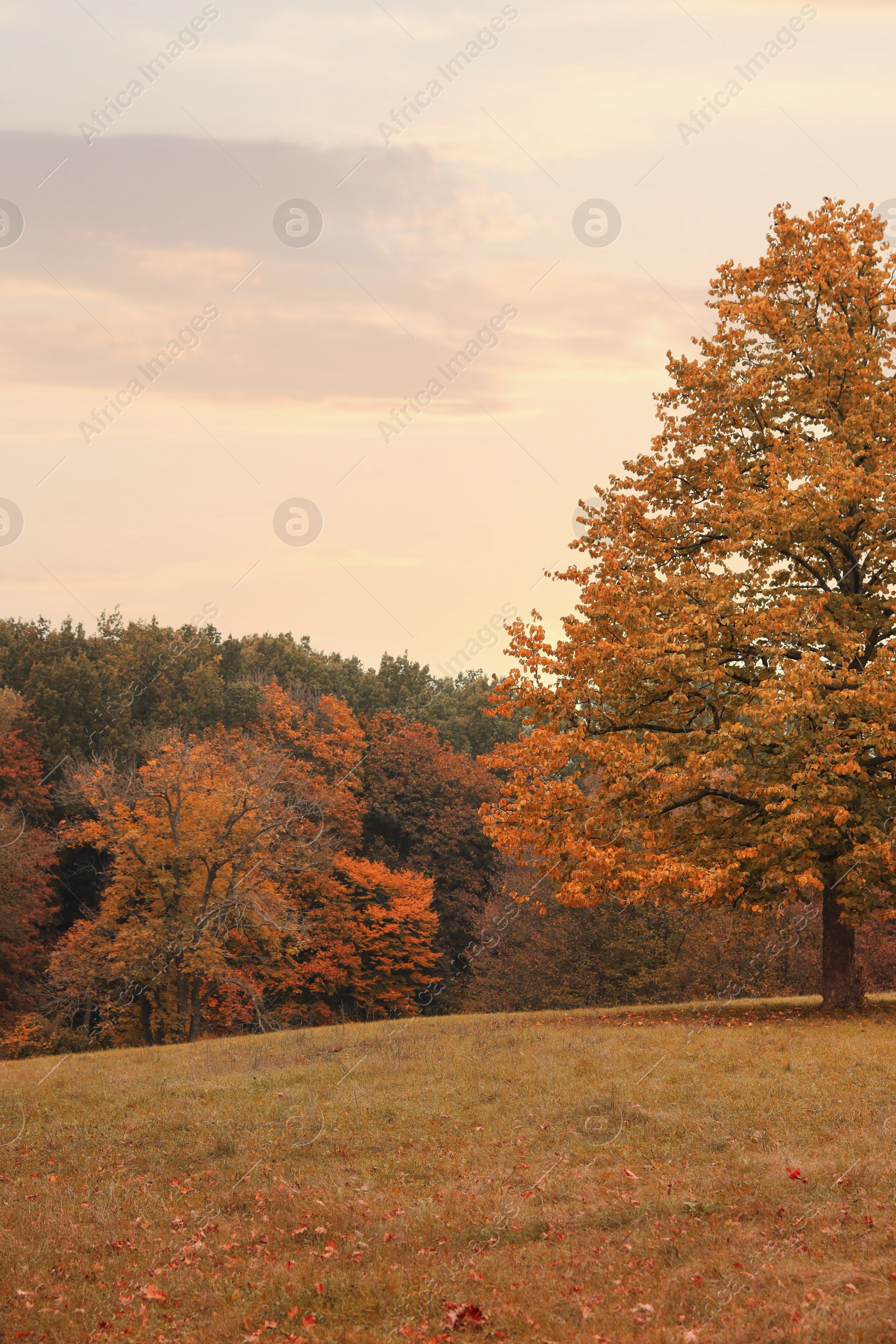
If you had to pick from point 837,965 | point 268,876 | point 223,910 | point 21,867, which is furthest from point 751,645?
point 21,867

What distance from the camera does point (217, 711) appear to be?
60.1 metres

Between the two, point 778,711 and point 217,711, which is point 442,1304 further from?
point 217,711

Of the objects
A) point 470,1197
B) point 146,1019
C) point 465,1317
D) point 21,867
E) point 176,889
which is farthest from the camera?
point 21,867

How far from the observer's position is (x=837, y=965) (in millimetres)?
21984

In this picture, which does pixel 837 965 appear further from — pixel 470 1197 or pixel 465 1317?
pixel 465 1317

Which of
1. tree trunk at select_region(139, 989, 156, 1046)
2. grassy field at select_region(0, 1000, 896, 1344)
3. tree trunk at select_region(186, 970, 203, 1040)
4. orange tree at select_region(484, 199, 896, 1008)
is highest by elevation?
orange tree at select_region(484, 199, 896, 1008)

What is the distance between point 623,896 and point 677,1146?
932 cm

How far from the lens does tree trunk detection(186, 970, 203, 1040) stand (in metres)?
34.6

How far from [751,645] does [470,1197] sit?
13.0 meters

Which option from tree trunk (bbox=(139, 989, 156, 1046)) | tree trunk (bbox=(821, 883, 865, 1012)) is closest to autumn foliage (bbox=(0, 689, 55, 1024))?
tree trunk (bbox=(139, 989, 156, 1046))

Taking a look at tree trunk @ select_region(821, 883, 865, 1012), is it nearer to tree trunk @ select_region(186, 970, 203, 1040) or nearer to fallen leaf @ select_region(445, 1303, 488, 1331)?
fallen leaf @ select_region(445, 1303, 488, 1331)

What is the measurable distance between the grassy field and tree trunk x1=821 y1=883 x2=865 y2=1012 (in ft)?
8.62

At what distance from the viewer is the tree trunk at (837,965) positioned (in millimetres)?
21578

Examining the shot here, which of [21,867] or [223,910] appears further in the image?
[21,867]
